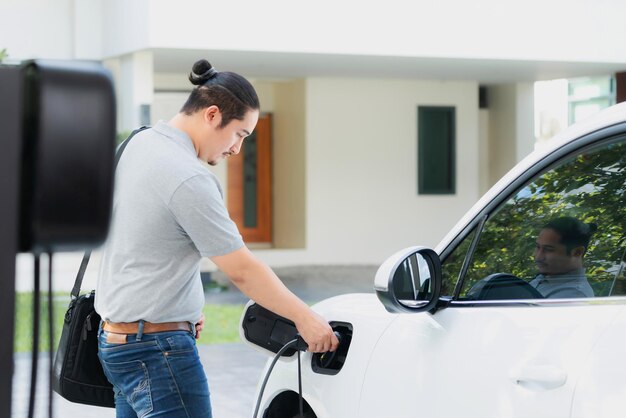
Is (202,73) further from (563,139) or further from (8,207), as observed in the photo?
(8,207)

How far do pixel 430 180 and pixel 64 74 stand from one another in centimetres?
1893

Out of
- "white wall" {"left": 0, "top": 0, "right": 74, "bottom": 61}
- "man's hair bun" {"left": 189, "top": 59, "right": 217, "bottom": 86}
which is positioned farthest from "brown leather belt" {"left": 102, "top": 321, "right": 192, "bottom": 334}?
"white wall" {"left": 0, "top": 0, "right": 74, "bottom": 61}

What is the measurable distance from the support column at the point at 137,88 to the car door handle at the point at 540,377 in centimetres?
1262

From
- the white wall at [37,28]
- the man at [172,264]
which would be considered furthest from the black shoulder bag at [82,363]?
the white wall at [37,28]

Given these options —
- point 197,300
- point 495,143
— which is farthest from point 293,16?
point 197,300

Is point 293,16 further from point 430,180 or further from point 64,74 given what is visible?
point 64,74

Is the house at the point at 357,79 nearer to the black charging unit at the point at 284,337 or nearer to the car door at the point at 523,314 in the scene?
the black charging unit at the point at 284,337

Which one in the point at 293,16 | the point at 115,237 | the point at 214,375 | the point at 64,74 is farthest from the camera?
the point at 293,16

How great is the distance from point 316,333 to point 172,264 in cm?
48

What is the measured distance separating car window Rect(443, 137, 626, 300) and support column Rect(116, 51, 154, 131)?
12.1 m

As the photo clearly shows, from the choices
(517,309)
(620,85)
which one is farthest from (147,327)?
(620,85)

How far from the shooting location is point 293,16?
48.8 ft

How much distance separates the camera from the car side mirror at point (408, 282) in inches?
120

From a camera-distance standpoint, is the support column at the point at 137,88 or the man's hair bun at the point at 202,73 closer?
the man's hair bun at the point at 202,73
